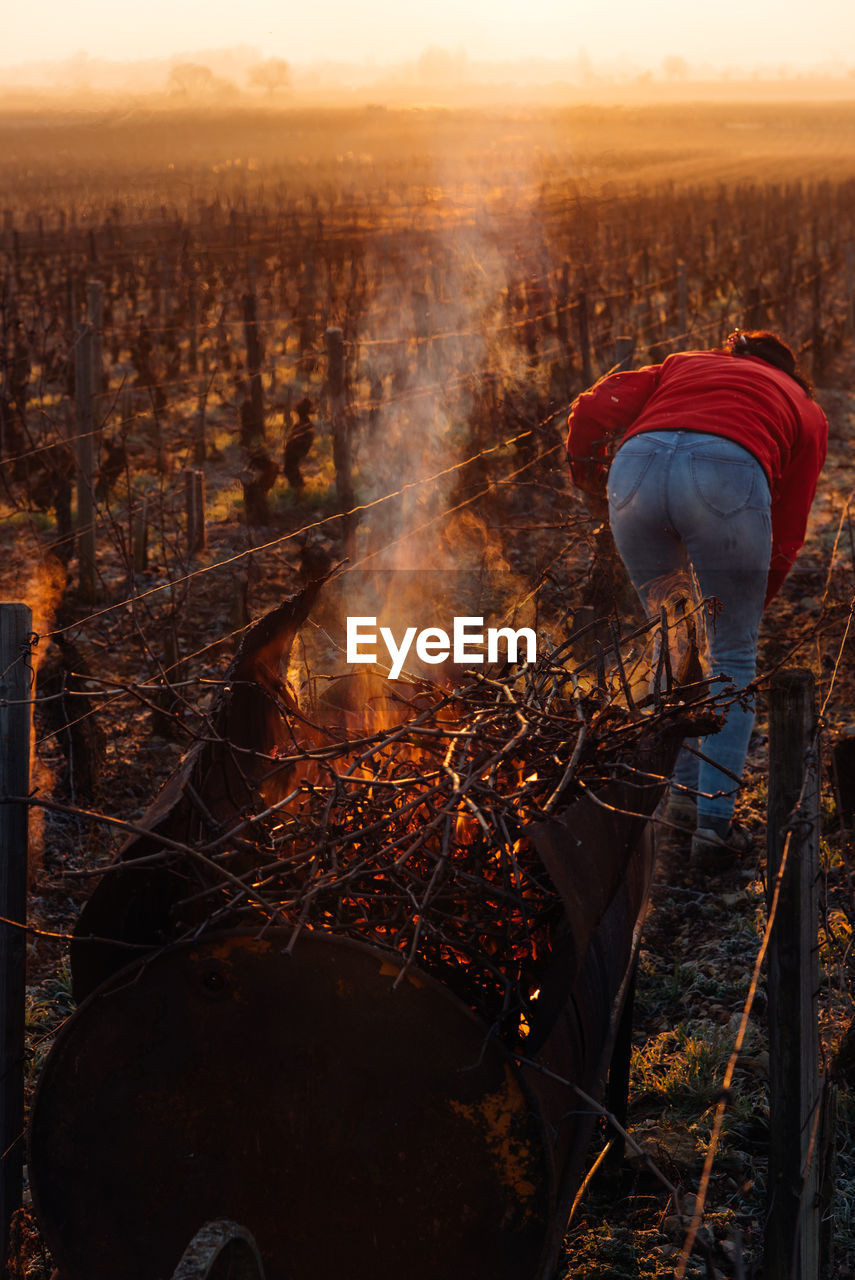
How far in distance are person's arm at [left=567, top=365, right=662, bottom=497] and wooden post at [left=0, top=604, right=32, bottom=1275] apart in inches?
79.2

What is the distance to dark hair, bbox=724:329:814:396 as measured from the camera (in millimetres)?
3605

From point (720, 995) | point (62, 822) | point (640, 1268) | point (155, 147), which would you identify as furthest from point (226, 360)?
point (155, 147)

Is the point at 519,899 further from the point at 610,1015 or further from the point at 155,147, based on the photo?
the point at 155,147

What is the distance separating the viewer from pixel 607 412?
3590 mm

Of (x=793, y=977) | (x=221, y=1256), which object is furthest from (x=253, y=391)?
(x=221, y=1256)

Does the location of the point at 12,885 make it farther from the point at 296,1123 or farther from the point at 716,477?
the point at 716,477

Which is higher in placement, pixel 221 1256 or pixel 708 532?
pixel 708 532

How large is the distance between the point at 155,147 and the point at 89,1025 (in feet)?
227

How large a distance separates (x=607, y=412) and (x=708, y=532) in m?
0.54

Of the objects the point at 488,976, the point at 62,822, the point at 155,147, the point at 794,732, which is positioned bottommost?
the point at 62,822

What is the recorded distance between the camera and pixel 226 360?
500 inches

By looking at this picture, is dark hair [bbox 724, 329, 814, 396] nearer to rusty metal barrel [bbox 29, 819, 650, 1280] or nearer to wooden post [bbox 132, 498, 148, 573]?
rusty metal barrel [bbox 29, 819, 650, 1280]

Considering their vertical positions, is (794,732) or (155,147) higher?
(155,147)

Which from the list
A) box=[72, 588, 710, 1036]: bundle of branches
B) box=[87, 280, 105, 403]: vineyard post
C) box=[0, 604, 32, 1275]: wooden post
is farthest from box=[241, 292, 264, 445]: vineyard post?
box=[72, 588, 710, 1036]: bundle of branches
